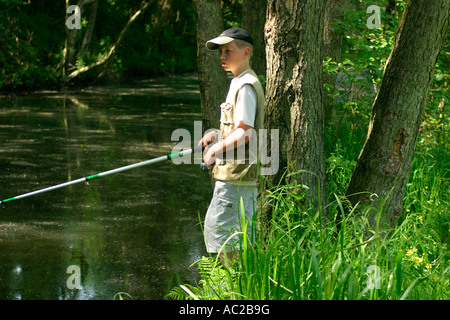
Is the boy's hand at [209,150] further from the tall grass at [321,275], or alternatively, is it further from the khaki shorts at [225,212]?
the tall grass at [321,275]

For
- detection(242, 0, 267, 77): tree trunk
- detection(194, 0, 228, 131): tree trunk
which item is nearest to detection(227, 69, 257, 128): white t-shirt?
detection(194, 0, 228, 131): tree trunk

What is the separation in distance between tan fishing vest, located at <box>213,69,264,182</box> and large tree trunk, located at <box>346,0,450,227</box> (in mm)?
861

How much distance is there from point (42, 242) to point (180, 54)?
1029 inches

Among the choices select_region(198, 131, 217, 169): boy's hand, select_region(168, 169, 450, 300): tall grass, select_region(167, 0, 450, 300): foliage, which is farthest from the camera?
select_region(198, 131, 217, 169): boy's hand

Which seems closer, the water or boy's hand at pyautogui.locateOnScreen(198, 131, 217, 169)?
boy's hand at pyautogui.locateOnScreen(198, 131, 217, 169)

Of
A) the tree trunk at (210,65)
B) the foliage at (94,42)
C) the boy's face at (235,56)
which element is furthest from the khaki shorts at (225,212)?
the foliage at (94,42)

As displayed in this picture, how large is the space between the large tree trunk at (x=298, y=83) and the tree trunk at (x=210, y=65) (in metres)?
2.43

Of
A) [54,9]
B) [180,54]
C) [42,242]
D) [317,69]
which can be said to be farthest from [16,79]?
[317,69]

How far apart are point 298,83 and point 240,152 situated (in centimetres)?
75

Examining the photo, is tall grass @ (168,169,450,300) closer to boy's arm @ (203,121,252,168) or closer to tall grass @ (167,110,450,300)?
tall grass @ (167,110,450,300)

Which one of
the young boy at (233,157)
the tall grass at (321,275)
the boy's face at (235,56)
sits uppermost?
the boy's face at (235,56)

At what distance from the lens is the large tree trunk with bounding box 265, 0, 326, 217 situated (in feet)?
14.7

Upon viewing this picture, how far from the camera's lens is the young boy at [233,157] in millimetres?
4082
